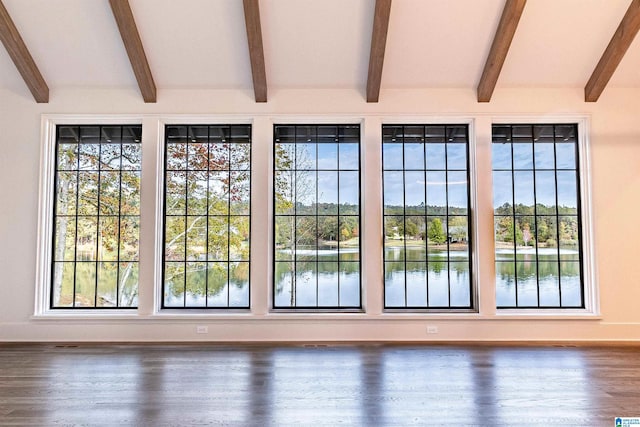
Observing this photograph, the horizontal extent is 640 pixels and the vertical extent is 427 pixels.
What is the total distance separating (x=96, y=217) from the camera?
4367 mm

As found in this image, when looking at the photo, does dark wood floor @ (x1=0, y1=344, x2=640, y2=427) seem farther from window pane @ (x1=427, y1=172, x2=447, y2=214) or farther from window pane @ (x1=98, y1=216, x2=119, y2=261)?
window pane @ (x1=427, y1=172, x2=447, y2=214)

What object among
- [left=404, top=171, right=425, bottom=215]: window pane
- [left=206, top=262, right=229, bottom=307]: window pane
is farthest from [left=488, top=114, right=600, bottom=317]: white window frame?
[left=206, top=262, right=229, bottom=307]: window pane

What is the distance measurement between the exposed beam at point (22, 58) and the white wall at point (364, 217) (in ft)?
0.47

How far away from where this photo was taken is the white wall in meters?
4.08

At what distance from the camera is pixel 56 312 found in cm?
417

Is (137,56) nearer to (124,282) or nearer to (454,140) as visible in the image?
(124,282)

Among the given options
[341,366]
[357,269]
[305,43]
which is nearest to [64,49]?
[305,43]

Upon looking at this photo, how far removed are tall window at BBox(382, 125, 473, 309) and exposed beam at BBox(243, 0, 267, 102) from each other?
1532 mm

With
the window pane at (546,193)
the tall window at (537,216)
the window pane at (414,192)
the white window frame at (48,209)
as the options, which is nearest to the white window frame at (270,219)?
the white window frame at (48,209)

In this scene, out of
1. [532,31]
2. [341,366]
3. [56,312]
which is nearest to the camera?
[341,366]

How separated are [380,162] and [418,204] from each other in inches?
27.2

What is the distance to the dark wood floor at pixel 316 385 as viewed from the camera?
2.48 m

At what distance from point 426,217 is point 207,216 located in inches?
104

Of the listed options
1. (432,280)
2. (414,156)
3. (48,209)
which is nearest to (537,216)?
(432,280)
